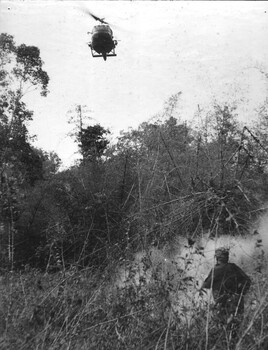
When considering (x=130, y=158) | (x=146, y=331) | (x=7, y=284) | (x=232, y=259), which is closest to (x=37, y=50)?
(x=130, y=158)

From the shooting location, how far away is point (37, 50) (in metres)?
18.1

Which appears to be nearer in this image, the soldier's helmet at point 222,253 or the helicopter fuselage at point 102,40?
the soldier's helmet at point 222,253

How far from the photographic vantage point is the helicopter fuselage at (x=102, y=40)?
1289 cm

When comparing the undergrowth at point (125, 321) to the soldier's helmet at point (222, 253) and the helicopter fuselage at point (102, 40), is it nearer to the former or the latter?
the soldier's helmet at point (222, 253)

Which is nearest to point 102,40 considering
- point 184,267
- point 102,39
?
point 102,39

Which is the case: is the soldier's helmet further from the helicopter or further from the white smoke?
the helicopter

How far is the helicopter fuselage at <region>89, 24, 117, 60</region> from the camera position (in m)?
12.9

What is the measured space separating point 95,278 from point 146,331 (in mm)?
1137

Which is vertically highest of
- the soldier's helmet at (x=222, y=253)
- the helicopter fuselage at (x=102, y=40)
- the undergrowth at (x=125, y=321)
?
the helicopter fuselage at (x=102, y=40)

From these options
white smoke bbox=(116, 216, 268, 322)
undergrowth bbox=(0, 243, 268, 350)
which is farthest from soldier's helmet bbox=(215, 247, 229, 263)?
undergrowth bbox=(0, 243, 268, 350)

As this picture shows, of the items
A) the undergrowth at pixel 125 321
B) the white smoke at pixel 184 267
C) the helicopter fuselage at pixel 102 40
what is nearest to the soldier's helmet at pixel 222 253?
the white smoke at pixel 184 267

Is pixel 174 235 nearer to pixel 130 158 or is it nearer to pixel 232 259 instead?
pixel 232 259

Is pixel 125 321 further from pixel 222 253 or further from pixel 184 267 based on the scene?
pixel 184 267

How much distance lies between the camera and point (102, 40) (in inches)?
509
